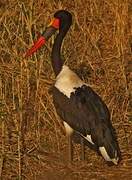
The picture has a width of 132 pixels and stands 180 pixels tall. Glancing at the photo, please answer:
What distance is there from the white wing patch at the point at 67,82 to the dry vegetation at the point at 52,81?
0.27 m

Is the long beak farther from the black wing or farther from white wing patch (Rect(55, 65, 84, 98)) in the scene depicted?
the black wing

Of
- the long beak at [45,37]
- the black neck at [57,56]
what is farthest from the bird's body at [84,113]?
the long beak at [45,37]

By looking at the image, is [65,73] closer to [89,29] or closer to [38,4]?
[89,29]

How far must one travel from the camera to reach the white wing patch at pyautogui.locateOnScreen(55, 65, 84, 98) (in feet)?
17.8

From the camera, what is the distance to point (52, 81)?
6156 mm

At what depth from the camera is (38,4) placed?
298 inches

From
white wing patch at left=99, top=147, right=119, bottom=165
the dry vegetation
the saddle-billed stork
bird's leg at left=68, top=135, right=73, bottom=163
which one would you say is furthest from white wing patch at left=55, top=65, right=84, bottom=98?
white wing patch at left=99, top=147, right=119, bottom=165

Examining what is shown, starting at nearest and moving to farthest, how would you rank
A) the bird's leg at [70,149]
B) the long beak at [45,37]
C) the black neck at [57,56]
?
the bird's leg at [70,149] < the black neck at [57,56] < the long beak at [45,37]

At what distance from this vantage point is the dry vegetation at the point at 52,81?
5.15 meters

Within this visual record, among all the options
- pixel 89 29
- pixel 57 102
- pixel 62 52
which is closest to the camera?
pixel 57 102

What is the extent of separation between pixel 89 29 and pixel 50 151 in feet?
7.19

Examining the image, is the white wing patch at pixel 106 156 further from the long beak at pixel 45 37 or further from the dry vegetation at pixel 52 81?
the long beak at pixel 45 37

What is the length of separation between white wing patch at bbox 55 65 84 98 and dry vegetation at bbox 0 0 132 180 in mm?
272

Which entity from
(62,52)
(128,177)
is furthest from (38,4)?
(128,177)
